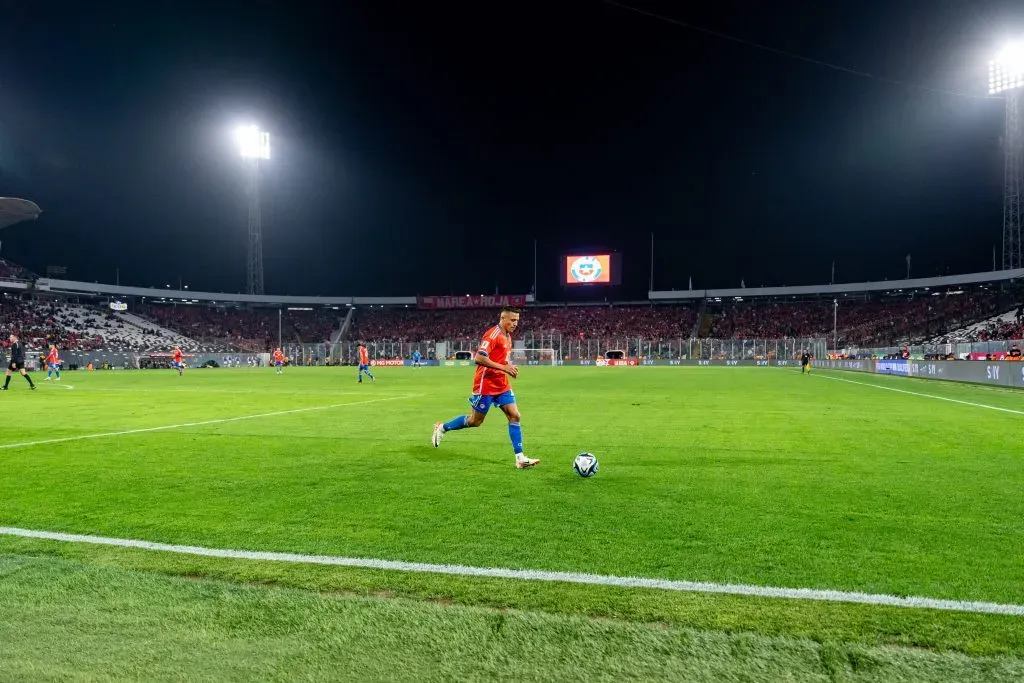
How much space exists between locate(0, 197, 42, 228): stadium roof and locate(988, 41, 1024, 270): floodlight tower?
56603 millimetres

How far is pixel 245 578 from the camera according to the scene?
377 centimetres

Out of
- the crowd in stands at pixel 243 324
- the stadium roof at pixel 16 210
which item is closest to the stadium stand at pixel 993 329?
the stadium roof at pixel 16 210

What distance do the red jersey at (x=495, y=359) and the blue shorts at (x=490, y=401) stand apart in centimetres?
5

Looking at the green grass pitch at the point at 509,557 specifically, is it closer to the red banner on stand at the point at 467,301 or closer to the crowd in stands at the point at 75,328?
the crowd in stands at the point at 75,328

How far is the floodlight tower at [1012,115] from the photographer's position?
43.7m

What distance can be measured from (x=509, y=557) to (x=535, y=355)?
2841 inches

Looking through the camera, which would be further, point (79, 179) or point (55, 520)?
point (79, 179)

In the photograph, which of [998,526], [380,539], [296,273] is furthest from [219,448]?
[296,273]

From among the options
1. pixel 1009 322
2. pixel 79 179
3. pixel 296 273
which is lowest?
pixel 1009 322

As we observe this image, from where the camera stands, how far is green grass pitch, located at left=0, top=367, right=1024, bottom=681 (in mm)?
2750

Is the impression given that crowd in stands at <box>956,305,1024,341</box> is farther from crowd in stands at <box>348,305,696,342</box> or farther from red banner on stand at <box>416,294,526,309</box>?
red banner on stand at <box>416,294,526,309</box>

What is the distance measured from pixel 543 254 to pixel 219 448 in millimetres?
77437

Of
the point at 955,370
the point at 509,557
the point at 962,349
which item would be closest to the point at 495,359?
the point at 509,557

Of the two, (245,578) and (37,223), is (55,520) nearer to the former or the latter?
(245,578)
